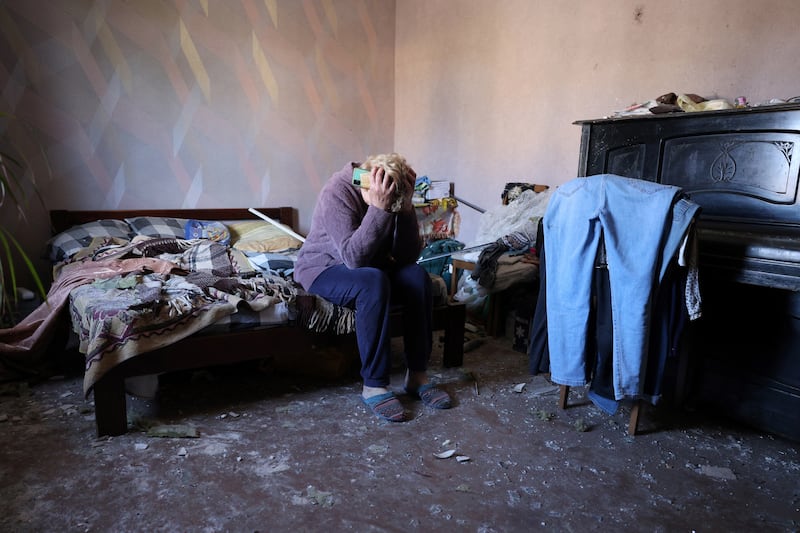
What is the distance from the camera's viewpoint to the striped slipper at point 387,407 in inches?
75.9

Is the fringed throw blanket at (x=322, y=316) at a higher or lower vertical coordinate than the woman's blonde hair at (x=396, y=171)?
lower

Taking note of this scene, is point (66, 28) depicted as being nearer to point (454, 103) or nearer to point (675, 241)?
point (454, 103)

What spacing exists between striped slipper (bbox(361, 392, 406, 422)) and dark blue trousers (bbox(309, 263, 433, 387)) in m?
0.05

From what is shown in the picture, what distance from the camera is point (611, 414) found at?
1.98 m

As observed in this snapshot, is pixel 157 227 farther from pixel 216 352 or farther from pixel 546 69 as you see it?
pixel 546 69

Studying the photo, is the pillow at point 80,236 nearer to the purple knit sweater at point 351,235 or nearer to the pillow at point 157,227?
the pillow at point 157,227

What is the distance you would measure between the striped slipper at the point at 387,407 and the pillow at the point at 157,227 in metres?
1.81

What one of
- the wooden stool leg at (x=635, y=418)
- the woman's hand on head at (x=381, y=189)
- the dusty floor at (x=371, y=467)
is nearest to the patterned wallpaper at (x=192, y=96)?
the dusty floor at (x=371, y=467)

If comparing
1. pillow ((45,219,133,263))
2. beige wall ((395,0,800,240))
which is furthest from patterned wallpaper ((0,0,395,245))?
beige wall ((395,0,800,240))

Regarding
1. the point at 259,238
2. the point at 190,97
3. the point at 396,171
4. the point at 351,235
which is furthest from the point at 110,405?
the point at 190,97

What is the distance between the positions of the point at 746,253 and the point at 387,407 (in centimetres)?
131

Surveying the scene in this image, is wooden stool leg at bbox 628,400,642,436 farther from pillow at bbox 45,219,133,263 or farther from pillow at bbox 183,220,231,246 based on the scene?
pillow at bbox 45,219,133,263

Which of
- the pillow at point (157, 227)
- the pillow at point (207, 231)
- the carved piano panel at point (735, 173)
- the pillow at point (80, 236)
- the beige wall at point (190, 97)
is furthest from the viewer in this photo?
the pillow at point (207, 231)

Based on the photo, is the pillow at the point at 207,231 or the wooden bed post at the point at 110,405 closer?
the wooden bed post at the point at 110,405
